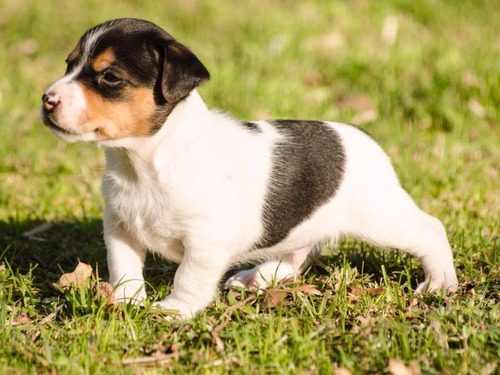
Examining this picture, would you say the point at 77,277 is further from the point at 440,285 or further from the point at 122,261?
the point at 440,285

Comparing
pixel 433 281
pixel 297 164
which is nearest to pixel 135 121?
pixel 297 164

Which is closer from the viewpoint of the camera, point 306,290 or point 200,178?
point 200,178

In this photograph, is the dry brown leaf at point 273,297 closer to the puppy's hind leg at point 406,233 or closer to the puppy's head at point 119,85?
the puppy's hind leg at point 406,233

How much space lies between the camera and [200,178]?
4008mm

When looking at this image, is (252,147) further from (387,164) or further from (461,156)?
(461,156)

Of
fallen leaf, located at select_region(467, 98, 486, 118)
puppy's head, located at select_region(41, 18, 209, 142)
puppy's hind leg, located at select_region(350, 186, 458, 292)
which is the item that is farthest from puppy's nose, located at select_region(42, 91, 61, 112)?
fallen leaf, located at select_region(467, 98, 486, 118)

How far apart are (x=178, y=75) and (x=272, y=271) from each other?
162cm

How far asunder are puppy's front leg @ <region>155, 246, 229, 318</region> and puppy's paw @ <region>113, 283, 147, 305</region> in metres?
0.13

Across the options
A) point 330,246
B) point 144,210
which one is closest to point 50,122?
point 144,210

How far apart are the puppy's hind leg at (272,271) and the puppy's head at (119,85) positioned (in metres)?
1.29

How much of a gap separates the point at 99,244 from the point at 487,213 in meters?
Answer: 3.00

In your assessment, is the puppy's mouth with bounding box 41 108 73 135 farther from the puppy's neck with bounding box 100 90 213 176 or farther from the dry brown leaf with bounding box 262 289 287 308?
the dry brown leaf with bounding box 262 289 287 308

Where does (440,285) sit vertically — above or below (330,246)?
above

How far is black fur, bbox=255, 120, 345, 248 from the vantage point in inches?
173
